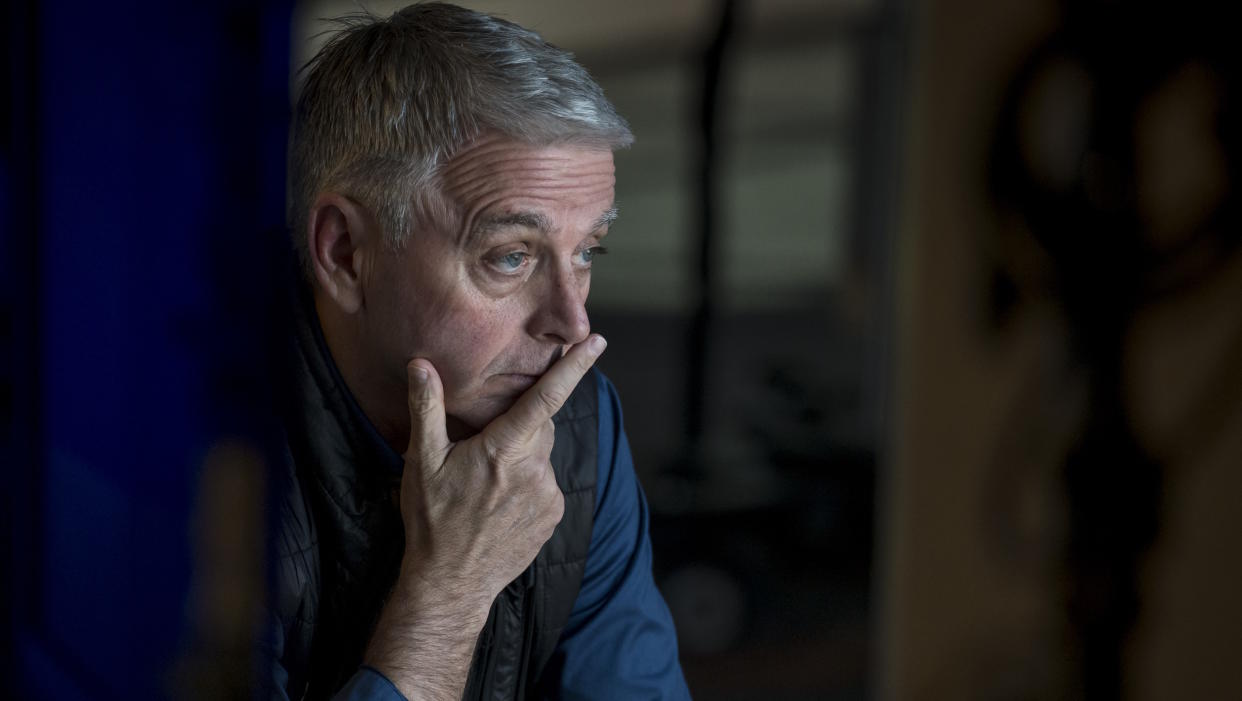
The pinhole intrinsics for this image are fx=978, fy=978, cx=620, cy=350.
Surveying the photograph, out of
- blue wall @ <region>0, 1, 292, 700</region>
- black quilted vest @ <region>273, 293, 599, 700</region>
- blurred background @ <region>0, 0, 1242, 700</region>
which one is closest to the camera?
blue wall @ <region>0, 1, 292, 700</region>

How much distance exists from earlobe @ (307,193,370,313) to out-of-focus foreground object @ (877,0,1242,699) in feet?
1.55

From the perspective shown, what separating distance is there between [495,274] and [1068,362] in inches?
20.8

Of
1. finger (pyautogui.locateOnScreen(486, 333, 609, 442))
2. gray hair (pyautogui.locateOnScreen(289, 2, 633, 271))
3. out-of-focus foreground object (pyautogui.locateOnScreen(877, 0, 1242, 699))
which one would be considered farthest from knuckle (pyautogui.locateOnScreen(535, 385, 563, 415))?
out-of-focus foreground object (pyautogui.locateOnScreen(877, 0, 1242, 699))

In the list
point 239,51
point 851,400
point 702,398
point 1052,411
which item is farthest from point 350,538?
point 851,400

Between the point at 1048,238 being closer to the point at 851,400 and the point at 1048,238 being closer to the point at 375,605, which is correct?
the point at 851,400

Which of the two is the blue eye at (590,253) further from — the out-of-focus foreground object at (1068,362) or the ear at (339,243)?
the out-of-focus foreground object at (1068,362)

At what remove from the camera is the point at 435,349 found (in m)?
0.51

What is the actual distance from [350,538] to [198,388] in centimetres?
14

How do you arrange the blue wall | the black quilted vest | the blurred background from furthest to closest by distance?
the blurred background → the black quilted vest → the blue wall

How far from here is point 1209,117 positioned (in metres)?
0.76

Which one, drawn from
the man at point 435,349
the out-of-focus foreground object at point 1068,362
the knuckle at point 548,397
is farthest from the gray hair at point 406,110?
the out-of-focus foreground object at point 1068,362

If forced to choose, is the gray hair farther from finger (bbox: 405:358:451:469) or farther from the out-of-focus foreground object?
the out-of-focus foreground object

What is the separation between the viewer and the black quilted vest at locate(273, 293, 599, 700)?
53cm

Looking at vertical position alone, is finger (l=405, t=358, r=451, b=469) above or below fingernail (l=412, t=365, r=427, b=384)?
below
